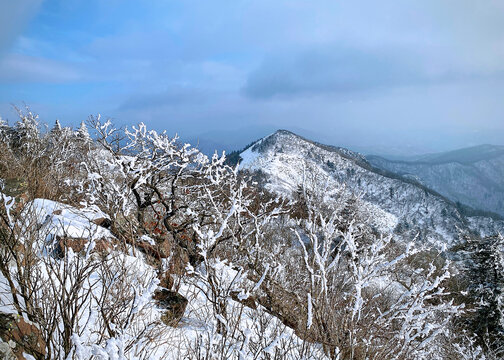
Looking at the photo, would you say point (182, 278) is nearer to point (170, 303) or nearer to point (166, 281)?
point (166, 281)

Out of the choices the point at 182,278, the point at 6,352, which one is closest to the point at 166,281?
the point at 182,278

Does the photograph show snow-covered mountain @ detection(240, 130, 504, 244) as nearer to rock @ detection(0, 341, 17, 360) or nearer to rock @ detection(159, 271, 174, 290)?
rock @ detection(159, 271, 174, 290)

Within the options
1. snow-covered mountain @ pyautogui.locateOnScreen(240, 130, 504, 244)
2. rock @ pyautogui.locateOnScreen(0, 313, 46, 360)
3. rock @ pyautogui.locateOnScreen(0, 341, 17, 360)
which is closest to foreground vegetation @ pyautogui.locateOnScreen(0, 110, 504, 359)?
rock @ pyautogui.locateOnScreen(0, 313, 46, 360)

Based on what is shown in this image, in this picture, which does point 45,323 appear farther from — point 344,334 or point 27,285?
point 344,334

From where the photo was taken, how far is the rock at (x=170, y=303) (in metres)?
5.21

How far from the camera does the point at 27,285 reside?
121 inches

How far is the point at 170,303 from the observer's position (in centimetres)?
543

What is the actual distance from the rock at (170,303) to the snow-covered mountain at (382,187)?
102 meters

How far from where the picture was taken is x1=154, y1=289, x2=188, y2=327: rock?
5.21 m

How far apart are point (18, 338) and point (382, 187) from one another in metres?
162

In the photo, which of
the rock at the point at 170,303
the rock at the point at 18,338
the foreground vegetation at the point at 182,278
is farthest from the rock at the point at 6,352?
the rock at the point at 170,303

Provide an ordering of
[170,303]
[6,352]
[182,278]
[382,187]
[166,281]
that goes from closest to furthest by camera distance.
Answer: [6,352], [170,303], [166,281], [182,278], [382,187]

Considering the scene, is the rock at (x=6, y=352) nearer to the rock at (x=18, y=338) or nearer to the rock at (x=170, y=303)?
the rock at (x=18, y=338)

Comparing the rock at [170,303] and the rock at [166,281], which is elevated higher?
the rock at [166,281]
